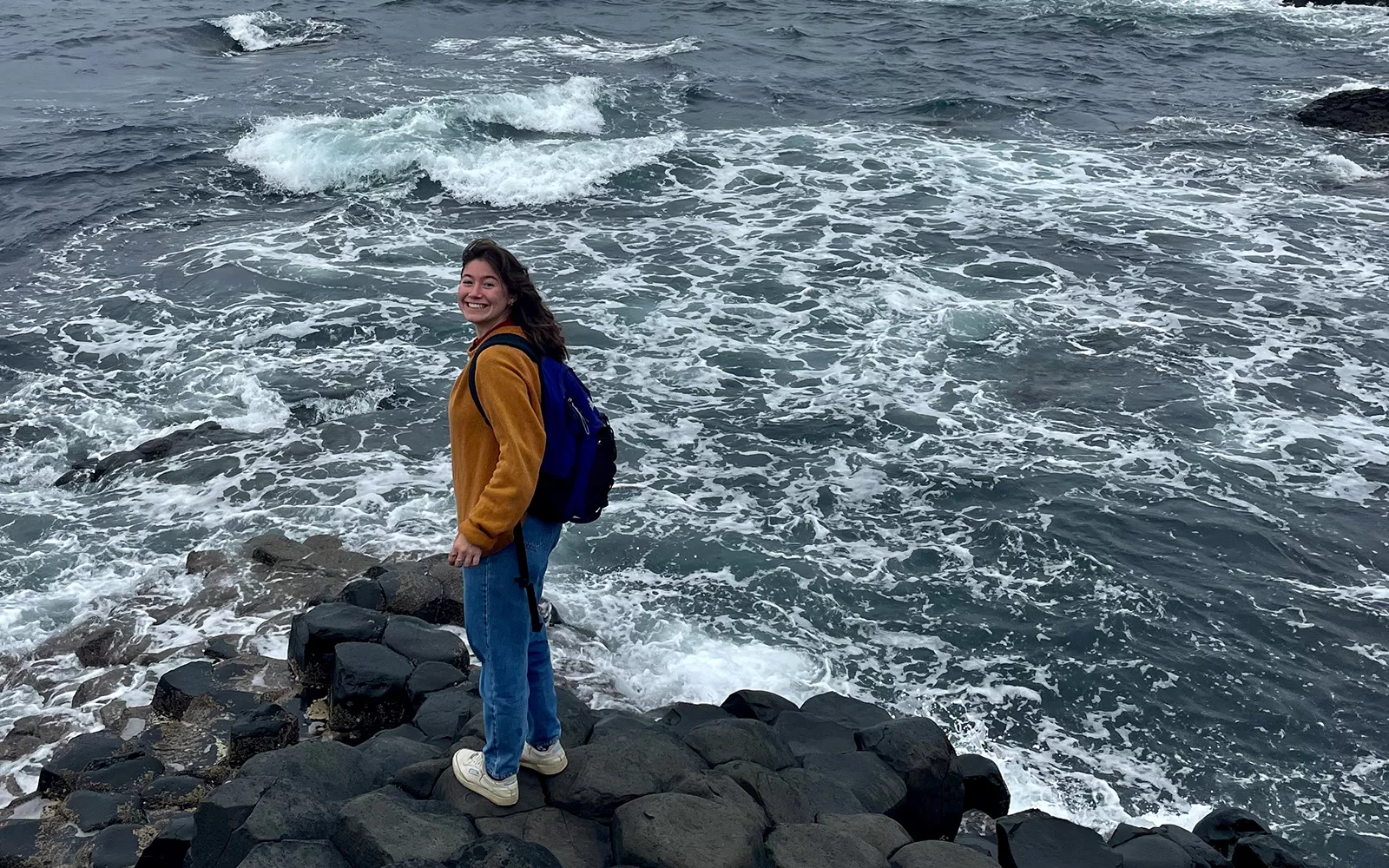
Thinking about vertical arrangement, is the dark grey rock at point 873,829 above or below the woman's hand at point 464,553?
below

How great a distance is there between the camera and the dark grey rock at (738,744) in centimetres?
508

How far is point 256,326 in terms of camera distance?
11742 mm

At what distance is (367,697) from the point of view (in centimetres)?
603

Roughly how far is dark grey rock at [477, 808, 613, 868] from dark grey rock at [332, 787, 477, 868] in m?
0.13

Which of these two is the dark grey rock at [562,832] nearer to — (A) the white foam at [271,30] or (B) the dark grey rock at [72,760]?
(B) the dark grey rock at [72,760]

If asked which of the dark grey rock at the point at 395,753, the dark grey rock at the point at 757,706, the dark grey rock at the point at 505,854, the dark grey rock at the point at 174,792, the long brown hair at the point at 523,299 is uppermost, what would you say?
the long brown hair at the point at 523,299

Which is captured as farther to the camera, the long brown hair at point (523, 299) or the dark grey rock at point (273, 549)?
the dark grey rock at point (273, 549)

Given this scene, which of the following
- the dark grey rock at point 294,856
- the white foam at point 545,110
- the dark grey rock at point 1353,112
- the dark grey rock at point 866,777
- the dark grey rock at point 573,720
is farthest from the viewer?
the white foam at point 545,110

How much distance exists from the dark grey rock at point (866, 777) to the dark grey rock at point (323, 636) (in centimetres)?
273

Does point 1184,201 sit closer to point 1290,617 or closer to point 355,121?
point 1290,617

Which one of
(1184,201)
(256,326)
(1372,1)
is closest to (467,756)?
(256,326)

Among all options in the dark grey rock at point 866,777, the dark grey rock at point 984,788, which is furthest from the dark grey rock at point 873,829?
the dark grey rock at point 984,788

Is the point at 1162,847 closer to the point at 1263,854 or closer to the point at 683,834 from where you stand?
the point at 1263,854

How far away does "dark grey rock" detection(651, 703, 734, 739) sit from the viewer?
226 inches
